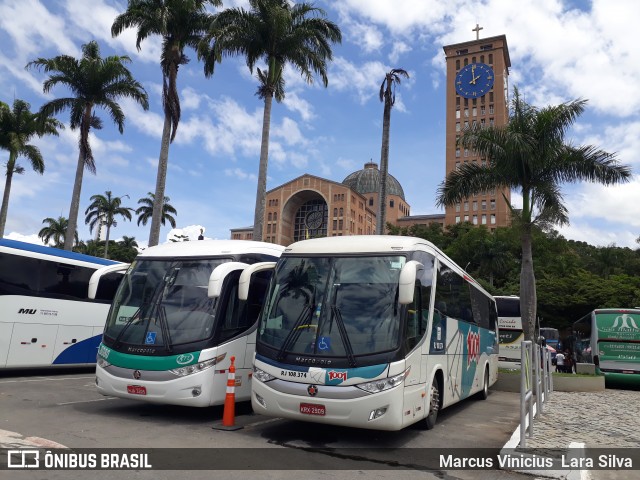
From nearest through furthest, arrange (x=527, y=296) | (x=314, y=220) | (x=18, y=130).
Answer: (x=527, y=296), (x=18, y=130), (x=314, y=220)

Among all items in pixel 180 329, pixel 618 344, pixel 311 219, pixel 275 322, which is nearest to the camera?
pixel 275 322

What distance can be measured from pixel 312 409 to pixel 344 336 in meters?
1.04

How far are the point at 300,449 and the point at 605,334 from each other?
1629 centimetres

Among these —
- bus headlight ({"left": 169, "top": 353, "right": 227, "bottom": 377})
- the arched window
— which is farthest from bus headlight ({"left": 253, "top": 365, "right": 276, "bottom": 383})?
the arched window

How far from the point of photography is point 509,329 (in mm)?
24078

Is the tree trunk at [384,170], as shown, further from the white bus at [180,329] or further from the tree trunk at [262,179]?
the white bus at [180,329]

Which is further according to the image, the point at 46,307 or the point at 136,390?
the point at 46,307

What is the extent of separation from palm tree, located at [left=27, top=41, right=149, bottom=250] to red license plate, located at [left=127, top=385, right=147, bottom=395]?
20.2 m

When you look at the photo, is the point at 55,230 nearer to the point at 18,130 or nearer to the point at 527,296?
the point at 18,130

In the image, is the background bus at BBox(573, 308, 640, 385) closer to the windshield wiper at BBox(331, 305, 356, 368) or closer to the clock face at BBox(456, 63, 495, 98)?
the windshield wiper at BBox(331, 305, 356, 368)

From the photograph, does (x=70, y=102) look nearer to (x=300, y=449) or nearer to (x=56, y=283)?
(x=56, y=283)

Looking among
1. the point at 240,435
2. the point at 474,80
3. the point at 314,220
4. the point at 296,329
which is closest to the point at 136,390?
the point at 240,435

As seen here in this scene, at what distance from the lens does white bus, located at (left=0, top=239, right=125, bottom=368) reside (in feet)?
40.7

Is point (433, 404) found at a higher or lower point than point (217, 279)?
lower
